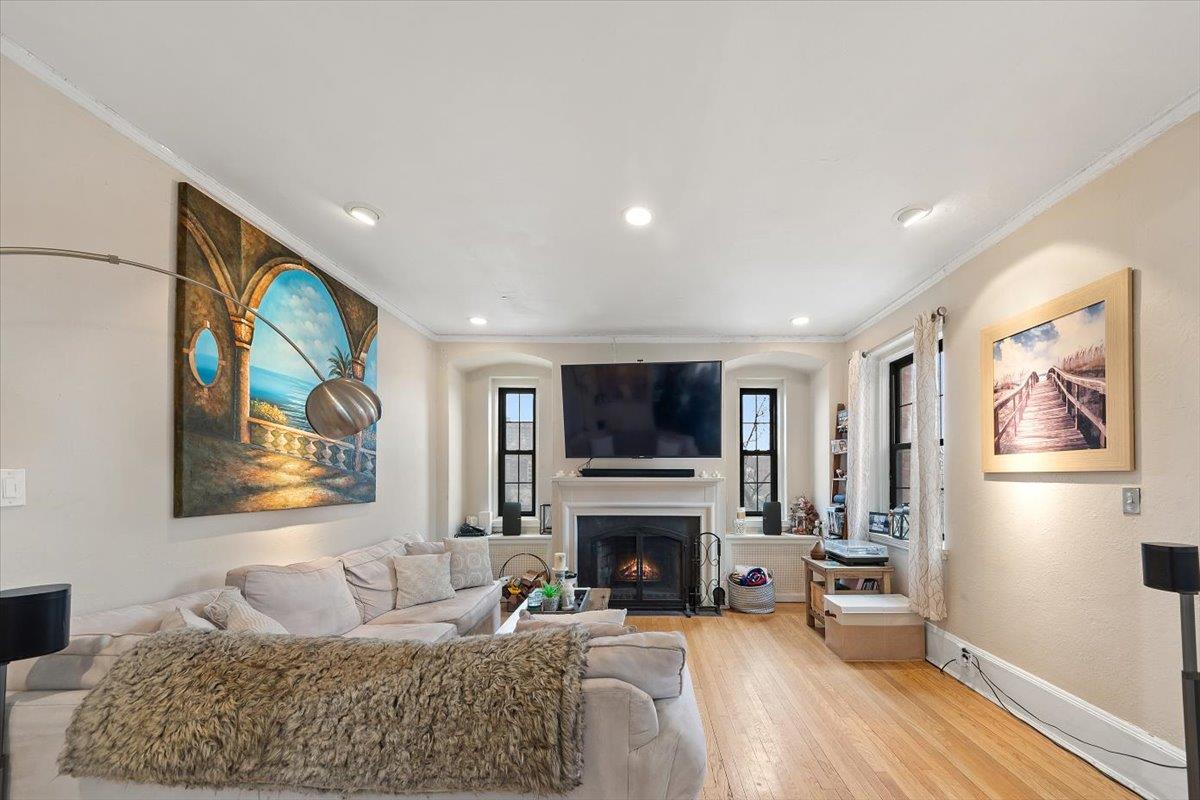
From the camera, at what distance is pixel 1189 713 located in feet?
6.48

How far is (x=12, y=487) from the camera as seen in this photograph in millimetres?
1951

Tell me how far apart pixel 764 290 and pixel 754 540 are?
2.70 meters

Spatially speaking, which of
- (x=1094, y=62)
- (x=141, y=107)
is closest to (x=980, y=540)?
(x=1094, y=62)

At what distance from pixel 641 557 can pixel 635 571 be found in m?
0.15

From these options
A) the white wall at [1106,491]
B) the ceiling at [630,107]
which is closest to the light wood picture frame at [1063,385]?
the white wall at [1106,491]

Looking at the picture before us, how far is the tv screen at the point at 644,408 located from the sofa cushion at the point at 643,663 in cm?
423

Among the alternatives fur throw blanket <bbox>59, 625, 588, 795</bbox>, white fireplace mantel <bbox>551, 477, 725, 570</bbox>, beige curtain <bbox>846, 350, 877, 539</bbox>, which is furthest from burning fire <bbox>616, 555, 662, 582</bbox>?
fur throw blanket <bbox>59, 625, 588, 795</bbox>

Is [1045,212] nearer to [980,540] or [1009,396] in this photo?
[1009,396]

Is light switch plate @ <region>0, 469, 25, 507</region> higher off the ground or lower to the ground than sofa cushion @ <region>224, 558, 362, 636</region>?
higher

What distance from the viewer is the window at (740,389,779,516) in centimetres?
663

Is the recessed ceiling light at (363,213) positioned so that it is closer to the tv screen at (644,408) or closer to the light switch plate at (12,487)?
the light switch plate at (12,487)

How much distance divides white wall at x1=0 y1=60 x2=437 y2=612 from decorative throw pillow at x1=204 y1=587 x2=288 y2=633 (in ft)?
0.89

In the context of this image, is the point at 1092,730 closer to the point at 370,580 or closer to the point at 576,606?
the point at 576,606

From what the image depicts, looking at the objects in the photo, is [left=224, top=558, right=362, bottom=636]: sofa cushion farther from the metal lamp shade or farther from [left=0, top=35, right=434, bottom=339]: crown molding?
[left=0, top=35, right=434, bottom=339]: crown molding
